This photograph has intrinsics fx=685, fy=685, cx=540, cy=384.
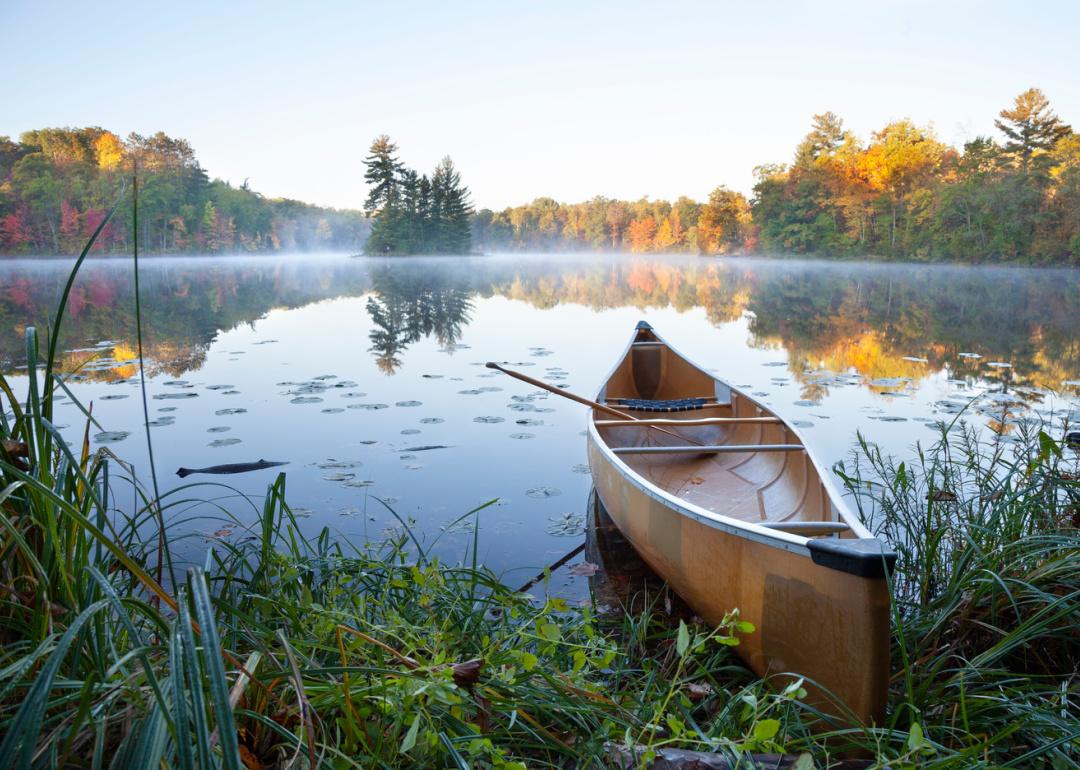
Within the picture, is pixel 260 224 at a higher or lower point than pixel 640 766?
higher

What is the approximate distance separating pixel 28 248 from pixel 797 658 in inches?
2060

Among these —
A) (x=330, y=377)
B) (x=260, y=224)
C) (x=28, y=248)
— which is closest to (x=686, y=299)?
(x=330, y=377)

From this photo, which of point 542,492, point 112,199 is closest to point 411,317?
point 542,492

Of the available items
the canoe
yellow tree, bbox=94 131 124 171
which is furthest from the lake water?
yellow tree, bbox=94 131 124 171

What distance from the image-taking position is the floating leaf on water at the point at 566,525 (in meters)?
3.77

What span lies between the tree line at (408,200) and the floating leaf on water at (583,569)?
53056 millimetres

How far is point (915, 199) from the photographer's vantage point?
3691 centimetres

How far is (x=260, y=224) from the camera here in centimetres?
6844

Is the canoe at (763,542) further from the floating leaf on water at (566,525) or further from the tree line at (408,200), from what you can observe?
the tree line at (408,200)

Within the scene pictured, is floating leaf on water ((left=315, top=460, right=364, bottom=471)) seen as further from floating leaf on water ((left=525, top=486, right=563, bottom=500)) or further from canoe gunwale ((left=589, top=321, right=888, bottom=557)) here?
canoe gunwale ((left=589, top=321, right=888, bottom=557))

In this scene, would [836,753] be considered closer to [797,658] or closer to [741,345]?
[797,658]

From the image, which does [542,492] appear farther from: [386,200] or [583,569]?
[386,200]

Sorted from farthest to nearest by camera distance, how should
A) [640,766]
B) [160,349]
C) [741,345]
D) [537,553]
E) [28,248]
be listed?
[28,248], [741,345], [160,349], [537,553], [640,766]

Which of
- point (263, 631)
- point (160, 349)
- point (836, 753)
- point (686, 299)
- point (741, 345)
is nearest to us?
point (263, 631)
